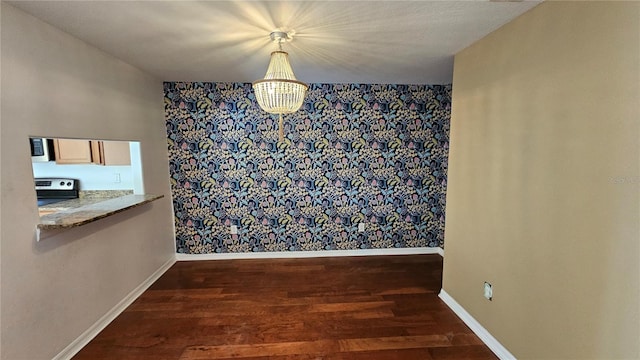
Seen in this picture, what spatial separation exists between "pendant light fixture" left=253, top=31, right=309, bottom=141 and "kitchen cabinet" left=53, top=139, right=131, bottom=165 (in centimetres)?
199

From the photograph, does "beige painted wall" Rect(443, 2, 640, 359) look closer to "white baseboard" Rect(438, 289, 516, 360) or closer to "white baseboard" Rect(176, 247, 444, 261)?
"white baseboard" Rect(438, 289, 516, 360)

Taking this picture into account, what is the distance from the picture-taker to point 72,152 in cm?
298

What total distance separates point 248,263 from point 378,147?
224cm

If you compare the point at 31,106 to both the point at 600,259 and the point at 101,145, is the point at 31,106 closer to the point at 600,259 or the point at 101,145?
the point at 101,145

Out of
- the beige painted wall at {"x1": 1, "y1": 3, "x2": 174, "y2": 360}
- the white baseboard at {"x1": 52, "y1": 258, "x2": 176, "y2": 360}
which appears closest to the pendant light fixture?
the beige painted wall at {"x1": 1, "y1": 3, "x2": 174, "y2": 360}

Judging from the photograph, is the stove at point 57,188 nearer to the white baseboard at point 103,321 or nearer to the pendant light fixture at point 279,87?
the white baseboard at point 103,321

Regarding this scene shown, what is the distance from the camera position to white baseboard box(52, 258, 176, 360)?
200 centimetres

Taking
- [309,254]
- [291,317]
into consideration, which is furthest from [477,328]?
[309,254]
